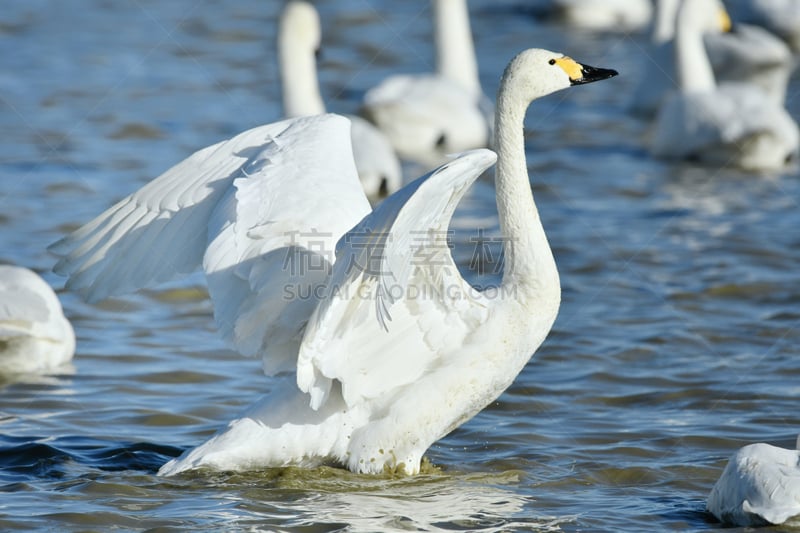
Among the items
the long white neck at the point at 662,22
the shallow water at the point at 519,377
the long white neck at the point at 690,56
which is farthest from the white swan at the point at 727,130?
the long white neck at the point at 662,22

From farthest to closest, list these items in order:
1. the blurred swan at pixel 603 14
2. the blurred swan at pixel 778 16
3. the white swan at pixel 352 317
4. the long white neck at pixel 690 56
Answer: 1. the blurred swan at pixel 603 14
2. the blurred swan at pixel 778 16
3. the long white neck at pixel 690 56
4. the white swan at pixel 352 317

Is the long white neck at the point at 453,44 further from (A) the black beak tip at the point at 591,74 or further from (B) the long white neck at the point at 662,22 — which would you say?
(A) the black beak tip at the point at 591,74

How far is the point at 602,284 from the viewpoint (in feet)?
30.8

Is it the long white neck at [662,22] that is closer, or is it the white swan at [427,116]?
the white swan at [427,116]

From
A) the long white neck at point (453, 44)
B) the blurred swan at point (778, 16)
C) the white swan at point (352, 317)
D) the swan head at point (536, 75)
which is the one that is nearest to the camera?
the white swan at point (352, 317)

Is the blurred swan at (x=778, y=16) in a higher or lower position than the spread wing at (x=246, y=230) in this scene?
higher

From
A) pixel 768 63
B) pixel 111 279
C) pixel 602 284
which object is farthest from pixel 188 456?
pixel 768 63

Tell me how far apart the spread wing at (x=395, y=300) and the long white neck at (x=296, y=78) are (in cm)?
618

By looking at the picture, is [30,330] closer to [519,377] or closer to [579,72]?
[519,377]

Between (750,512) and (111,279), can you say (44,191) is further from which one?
(750,512)

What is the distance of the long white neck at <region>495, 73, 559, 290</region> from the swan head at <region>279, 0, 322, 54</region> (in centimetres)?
644

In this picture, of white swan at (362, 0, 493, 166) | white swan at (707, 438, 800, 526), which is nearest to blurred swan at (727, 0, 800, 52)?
white swan at (362, 0, 493, 166)

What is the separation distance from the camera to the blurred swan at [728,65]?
14.5 meters

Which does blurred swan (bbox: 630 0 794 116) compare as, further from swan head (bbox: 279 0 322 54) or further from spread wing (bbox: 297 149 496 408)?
spread wing (bbox: 297 149 496 408)
